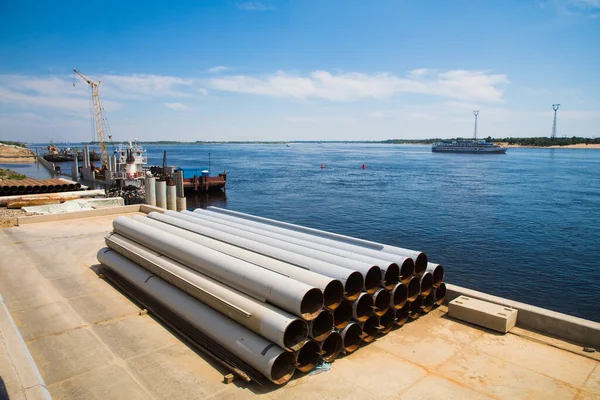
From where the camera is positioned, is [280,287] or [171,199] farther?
[171,199]

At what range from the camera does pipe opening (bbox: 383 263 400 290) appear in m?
7.71

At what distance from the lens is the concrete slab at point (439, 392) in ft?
19.6

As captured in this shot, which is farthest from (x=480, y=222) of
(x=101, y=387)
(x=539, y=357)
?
(x=101, y=387)

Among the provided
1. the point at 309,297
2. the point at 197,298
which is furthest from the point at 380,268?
the point at 197,298

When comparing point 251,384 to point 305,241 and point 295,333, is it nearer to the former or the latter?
point 295,333

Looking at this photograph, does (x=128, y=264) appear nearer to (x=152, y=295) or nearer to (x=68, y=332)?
(x=152, y=295)

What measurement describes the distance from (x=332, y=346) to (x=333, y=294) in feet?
3.00

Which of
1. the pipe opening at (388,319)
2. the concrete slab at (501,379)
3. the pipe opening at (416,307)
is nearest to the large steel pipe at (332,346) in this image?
the pipe opening at (388,319)

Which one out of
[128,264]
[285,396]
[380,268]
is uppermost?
[380,268]

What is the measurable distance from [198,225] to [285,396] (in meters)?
5.83

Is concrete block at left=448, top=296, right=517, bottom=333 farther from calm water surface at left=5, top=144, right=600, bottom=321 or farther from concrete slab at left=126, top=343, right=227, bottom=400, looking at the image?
calm water surface at left=5, top=144, right=600, bottom=321

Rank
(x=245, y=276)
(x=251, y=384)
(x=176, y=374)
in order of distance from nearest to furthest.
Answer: (x=251, y=384)
(x=176, y=374)
(x=245, y=276)

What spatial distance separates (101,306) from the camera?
9297 mm

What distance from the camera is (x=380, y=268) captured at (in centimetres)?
762
